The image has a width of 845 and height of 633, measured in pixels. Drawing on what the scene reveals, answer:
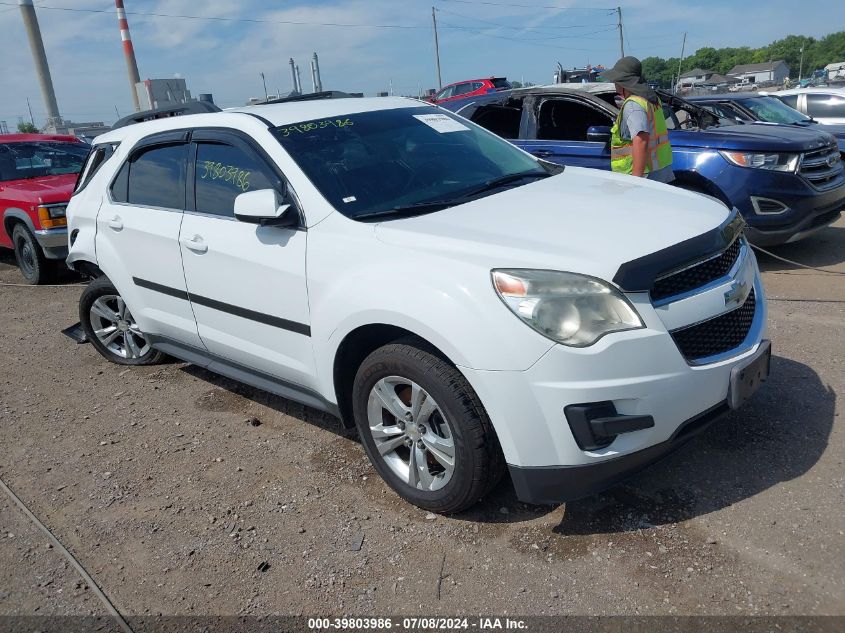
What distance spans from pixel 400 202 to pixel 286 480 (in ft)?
4.84

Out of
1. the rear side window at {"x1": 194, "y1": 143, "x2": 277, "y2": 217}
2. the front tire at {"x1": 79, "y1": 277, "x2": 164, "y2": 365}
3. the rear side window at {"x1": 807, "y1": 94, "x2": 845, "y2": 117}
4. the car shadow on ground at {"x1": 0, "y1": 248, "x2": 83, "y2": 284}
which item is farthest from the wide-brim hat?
the rear side window at {"x1": 807, "y1": 94, "x2": 845, "y2": 117}

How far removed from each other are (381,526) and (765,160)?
198 inches

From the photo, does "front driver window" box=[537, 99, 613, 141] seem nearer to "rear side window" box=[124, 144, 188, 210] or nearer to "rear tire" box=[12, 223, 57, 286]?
"rear side window" box=[124, 144, 188, 210]

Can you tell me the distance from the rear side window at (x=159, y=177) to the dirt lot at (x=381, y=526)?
1327 mm

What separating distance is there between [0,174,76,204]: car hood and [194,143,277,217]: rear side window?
465cm

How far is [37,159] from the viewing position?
340 inches

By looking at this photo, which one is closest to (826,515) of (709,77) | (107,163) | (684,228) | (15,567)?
(684,228)

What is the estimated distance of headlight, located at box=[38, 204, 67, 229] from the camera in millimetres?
7504

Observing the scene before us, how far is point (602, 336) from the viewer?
2.42 m

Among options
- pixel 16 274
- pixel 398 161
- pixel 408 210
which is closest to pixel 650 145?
pixel 398 161

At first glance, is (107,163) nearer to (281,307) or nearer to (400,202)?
(281,307)

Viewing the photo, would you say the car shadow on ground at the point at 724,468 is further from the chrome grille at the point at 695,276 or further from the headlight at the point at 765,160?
the headlight at the point at 765,160

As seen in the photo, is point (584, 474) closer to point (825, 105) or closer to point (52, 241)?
point (52, 241)

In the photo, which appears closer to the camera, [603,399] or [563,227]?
[603,399]
